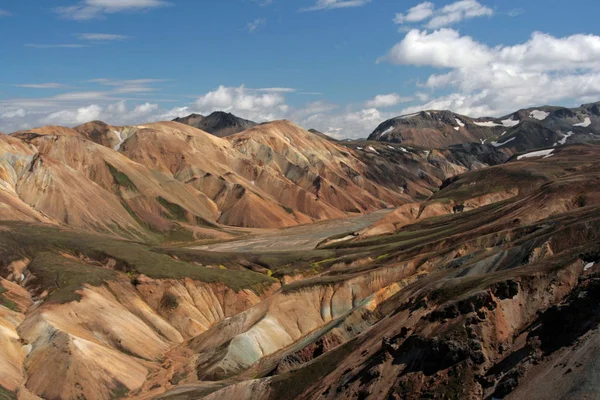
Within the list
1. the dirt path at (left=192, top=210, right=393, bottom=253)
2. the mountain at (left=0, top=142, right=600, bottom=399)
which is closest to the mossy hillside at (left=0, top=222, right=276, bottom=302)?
the mountain at (left=0, top=142, right=600, bottom=399)

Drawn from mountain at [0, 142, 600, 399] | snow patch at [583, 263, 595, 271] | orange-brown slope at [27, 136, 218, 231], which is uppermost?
orange-brown slope at [27, 136, 218, 231]

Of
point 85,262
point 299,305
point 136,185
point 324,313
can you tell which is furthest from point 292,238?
point 299,305

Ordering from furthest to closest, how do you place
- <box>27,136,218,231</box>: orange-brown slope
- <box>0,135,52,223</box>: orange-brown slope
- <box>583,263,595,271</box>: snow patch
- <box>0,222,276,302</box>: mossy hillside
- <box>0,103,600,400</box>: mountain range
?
<box>27,136,218,231</box>: orange-brown slope → <box>0,135,52,223</box>: orange-brown slope → <box>0,222,276,302</box>: mossy hillside → <box>583,263,595,271</box>: snow patch → <box>0,103,600,400</box>: mountain range

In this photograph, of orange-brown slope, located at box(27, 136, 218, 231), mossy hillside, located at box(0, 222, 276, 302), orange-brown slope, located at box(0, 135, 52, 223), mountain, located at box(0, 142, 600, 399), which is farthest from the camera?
orange-brown slope, located at box(27, 136, 218, 231)

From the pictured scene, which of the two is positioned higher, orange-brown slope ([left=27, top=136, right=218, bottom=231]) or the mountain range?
orange-brown slope ([left=27, top=136, right=218, bottom=231])

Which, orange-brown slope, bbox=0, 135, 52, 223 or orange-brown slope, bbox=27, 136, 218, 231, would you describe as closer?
orange-brown slope, bbox=0, 135, 52, 223

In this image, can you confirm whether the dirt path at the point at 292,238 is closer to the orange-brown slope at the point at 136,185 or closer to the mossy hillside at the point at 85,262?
the orange-brown slope at the point at 136,185

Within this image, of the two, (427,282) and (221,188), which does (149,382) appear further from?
(221,188)

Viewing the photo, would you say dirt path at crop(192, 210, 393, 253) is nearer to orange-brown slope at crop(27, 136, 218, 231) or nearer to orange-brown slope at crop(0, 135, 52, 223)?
orange-brown slope at crop(27, 136, 218, 231)
